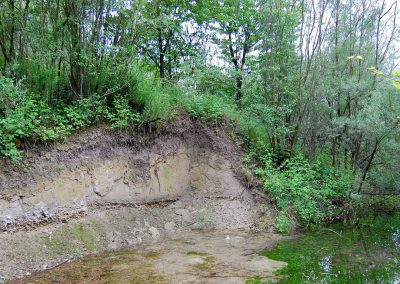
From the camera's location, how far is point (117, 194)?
24.8ft

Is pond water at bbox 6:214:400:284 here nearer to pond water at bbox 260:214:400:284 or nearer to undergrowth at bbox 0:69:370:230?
pond water at bbox 260:214:400:284

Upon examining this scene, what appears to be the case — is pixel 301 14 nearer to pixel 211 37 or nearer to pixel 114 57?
pixel 211 37

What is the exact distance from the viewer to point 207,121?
388 inches

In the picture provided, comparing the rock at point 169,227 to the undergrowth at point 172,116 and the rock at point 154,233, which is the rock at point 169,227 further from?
the undergrowth at point 172,116

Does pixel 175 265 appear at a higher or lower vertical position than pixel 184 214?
lower

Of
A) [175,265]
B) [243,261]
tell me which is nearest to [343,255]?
[243,261]

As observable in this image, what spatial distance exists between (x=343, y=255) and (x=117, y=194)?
4810 mm

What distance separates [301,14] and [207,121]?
4.87m

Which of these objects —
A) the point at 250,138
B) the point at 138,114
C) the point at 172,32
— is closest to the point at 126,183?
the point at 138,114

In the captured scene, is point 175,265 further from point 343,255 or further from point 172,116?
point 172,116

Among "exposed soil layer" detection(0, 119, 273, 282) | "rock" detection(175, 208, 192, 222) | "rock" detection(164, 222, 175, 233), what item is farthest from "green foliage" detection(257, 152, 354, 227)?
"rock" detection(164, 222, 175, 233)

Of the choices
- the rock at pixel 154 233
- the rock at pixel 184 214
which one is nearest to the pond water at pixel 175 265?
the rock at pixel 154 233

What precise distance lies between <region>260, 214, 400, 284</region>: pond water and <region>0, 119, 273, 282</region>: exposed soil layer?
1.58m

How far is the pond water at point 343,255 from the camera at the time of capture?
214 inches
